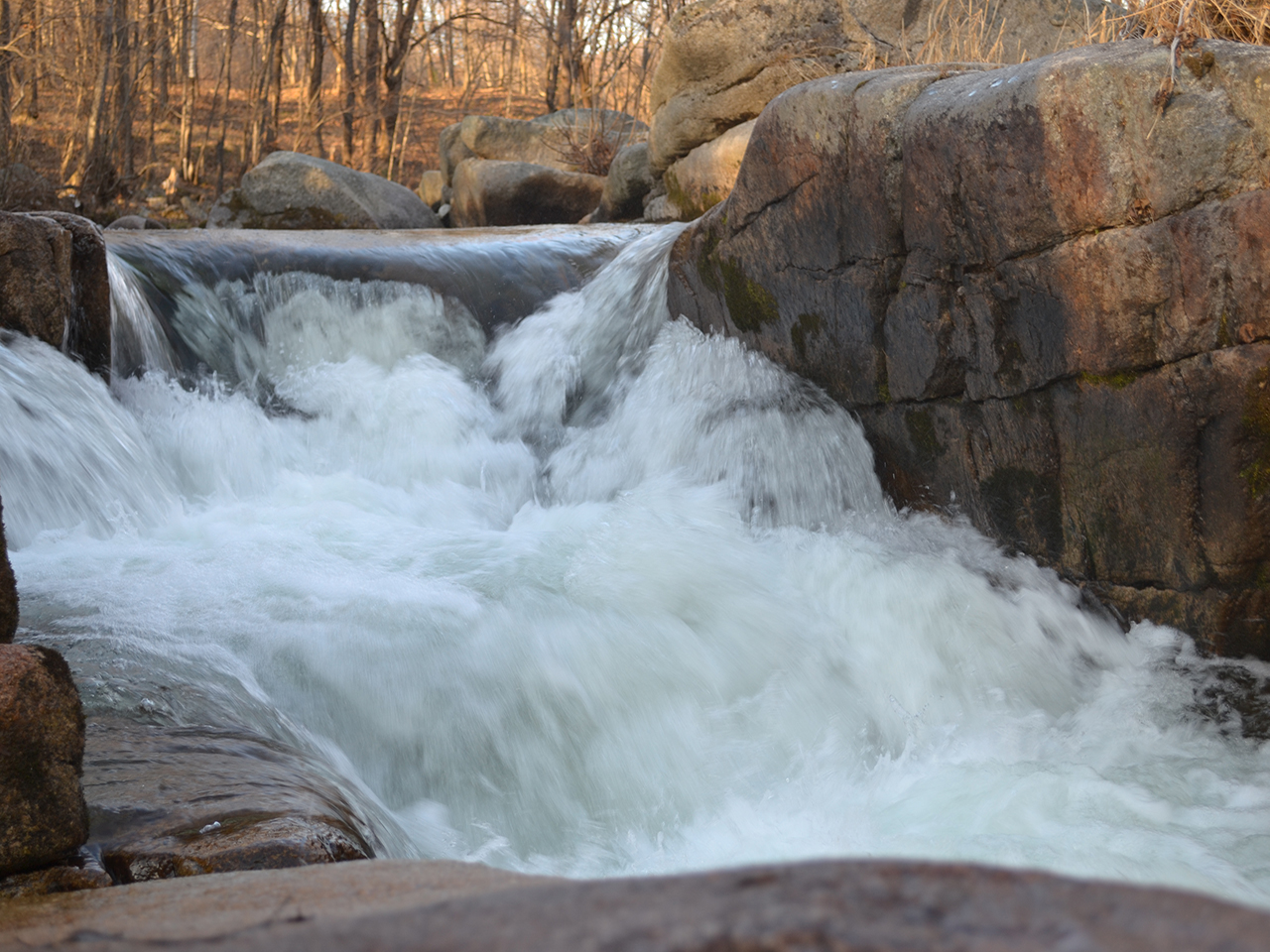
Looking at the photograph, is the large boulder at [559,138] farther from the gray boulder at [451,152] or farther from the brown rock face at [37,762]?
the brown rock face at [37,762]

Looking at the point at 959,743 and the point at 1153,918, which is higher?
the point at 1153,918

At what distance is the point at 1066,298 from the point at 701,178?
5717 millimetres

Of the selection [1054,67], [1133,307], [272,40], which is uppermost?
[272,40]

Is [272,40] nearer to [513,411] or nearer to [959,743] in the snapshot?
[513,411]

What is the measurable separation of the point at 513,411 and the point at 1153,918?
5499mm

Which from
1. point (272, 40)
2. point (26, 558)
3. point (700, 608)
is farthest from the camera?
point (272, 40)

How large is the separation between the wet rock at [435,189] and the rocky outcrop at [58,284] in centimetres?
996

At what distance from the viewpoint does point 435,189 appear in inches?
588

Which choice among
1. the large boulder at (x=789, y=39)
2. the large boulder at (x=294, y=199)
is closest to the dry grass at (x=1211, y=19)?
the large boulder at (x=789, y=39)

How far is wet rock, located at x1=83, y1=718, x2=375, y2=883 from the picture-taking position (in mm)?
1782

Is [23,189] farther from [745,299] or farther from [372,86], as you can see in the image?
[745,299]

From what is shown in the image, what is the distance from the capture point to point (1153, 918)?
2.46 ft

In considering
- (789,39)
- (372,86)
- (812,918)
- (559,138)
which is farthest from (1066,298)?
(372,86)

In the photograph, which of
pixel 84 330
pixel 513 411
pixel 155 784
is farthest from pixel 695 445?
pixel 155 784
